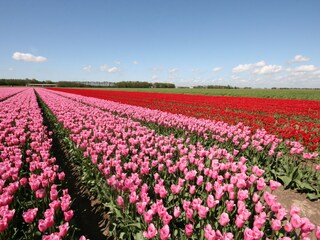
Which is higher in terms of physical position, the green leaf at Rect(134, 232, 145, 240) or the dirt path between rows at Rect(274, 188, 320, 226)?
the green leaf at Rect(134, 232, 145, 240)

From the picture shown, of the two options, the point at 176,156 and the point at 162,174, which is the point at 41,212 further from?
the point at 176,156

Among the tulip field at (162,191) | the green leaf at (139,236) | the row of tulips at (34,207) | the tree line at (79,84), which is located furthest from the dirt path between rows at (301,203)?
the tree line at (79,84)

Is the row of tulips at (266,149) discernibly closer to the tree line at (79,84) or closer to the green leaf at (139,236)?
the green leaf at (139,236)

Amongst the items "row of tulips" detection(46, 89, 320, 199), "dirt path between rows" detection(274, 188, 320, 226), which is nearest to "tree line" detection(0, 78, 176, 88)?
"row of tulips" detection(46, 89, 320, 199)

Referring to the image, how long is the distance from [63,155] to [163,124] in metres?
4.29

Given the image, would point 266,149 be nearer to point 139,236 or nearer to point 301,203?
point 301,203

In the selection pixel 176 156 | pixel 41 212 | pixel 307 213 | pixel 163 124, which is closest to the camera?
pixel 41 212

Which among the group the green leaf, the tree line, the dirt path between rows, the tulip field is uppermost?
the tulip field

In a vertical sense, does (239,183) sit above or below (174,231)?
above

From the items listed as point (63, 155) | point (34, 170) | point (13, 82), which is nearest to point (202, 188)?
point (34, 170)

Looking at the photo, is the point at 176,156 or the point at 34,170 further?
the point at 176,156

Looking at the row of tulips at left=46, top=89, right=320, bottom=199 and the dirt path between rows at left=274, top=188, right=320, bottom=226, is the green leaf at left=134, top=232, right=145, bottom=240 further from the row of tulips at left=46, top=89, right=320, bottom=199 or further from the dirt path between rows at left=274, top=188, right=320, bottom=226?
the dirt path between rows at left=274, top=188, right=320, bottom=226

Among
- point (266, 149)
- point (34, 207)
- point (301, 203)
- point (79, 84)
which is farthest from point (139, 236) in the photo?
point (79, 84)

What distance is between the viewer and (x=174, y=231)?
3283mm
